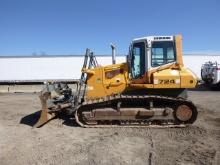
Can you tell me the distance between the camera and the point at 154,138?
10750 mm

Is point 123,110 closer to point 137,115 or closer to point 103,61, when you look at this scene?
point 137,115

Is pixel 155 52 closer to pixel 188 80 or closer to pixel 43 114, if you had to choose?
pixel 188 80

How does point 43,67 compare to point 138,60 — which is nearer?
point 138,60

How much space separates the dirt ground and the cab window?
2.32 metres

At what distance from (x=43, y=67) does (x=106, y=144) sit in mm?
23727

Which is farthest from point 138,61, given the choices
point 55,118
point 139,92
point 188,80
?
point 55,118

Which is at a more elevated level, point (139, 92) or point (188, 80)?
point (188, 80)

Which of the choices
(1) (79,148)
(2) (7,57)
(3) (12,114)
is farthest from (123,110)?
(2) (7,57)

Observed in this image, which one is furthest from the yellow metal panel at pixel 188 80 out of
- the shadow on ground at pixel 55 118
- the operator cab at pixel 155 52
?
the shadow on ground at pixel 55 118

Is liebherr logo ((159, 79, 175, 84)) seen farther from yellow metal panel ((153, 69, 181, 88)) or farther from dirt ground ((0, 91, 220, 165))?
dirt ground ((0, 91, 220, 165))

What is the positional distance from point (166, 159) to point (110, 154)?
138cm

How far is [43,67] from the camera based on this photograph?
32844mm

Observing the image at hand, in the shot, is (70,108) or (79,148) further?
(70,108)

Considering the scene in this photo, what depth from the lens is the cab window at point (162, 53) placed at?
499 inches
